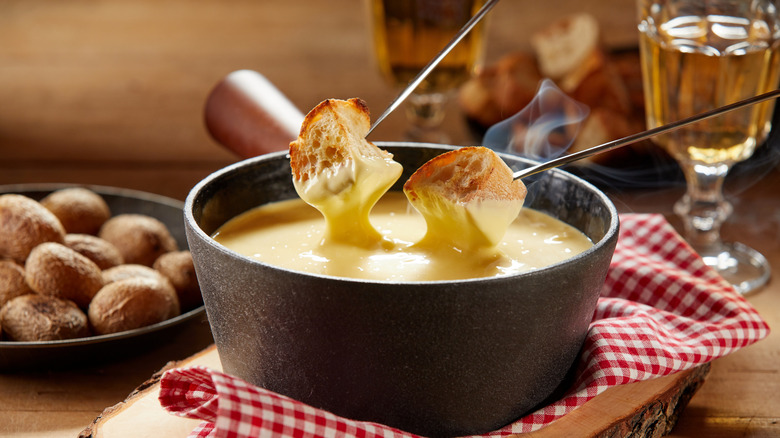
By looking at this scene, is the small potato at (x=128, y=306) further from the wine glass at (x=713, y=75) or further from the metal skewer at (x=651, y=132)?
the wine glass at (x=713, y=75)

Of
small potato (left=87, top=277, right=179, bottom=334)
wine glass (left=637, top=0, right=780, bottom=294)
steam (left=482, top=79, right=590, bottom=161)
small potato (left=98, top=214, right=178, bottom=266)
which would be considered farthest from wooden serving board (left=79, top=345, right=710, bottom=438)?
steam (left=482, top=79, right=590, bottom=161)

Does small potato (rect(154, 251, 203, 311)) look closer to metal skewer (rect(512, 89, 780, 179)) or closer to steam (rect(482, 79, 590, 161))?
metal skewer (rect(512, 89, 780, 179))

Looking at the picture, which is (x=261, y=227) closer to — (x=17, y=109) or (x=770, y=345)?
(x=770, y=345)

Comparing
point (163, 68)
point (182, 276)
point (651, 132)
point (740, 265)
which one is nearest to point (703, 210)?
point (740, 265)

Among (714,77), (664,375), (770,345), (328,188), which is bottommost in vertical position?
(770,345)

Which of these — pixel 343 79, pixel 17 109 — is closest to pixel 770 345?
pixel 343 79

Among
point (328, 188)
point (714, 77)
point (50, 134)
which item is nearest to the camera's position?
point (328, 188)

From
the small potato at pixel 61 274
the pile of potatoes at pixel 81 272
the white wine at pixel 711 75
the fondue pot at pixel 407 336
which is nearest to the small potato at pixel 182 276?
the pile of potatoes at pixel 81 272
